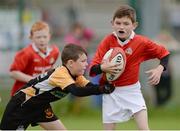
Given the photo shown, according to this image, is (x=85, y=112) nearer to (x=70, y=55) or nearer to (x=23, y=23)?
(x=23, y=23)

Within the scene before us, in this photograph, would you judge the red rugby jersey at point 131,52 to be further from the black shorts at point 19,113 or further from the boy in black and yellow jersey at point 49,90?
the black shorts at point 19,113

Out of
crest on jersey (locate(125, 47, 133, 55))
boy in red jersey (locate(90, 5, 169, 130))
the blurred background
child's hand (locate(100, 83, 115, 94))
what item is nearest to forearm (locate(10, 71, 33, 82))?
boy in red jersey (locate(90, 5, 169, 130))

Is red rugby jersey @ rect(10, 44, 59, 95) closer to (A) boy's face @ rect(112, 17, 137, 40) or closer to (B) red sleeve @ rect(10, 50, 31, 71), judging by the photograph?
(B) red sleeve @ rect(10, 50, 31, 71)

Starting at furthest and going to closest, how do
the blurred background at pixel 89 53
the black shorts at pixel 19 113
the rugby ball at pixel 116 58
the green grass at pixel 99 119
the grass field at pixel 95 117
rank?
the blurred background at pixel 89 53 < the grass field at pixel 95 117 < the green grass at pixel 99 119 < the black shorts at pixel 19 113 < the rugby ball at pixel 116 58

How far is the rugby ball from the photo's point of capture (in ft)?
30.3

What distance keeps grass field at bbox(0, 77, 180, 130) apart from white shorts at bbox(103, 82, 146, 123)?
4.14 meters

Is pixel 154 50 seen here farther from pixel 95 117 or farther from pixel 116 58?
pixel 95 117

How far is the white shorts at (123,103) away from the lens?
31.3 ft

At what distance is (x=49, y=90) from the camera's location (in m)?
9.23

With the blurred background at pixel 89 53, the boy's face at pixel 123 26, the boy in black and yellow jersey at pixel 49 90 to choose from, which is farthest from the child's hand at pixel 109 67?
the blurred background at pixel 89 53

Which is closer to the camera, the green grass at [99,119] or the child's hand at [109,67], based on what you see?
the child's hand at [109,67]

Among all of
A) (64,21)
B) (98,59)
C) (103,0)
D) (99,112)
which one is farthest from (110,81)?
(103,0)

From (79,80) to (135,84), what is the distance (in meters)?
0.74

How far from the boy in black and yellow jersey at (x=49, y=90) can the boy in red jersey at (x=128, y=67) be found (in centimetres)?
21
